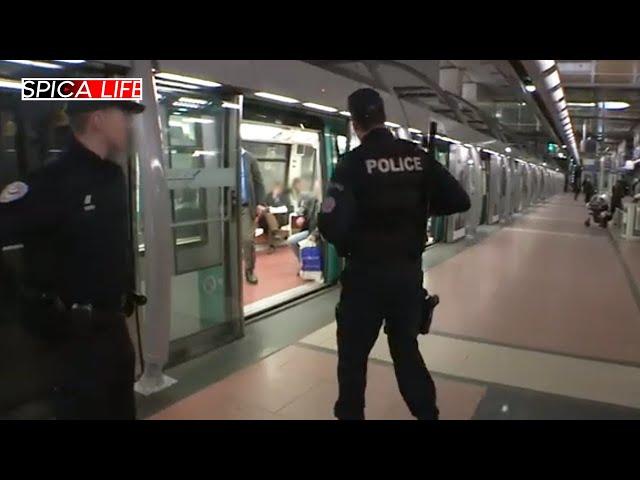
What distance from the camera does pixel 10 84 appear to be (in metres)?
2.65

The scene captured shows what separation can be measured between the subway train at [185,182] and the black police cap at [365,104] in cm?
135

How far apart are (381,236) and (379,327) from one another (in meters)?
0.42

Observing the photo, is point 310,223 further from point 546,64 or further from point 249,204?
point 546,64

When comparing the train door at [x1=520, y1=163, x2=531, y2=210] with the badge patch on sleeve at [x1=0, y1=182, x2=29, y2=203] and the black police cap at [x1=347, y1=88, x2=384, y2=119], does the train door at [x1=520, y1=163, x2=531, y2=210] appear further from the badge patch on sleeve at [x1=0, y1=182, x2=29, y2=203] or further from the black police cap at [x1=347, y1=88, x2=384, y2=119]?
the badge patch on sleeve at [x1=0, y1=182, x2=29, y2=203]

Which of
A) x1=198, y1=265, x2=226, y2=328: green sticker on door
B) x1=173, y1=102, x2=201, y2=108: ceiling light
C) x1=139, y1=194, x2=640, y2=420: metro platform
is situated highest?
x1=173, y1=102, x2=201, y2=108: ceiling light

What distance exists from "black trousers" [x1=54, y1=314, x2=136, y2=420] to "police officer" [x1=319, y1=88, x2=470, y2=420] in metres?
0.91

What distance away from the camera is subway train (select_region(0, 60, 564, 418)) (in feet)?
9.04

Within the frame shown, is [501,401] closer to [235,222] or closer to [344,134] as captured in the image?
[235,222]

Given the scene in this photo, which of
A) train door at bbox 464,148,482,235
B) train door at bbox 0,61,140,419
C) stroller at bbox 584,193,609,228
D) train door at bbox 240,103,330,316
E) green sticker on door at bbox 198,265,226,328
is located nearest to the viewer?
train door at bbox 0,61,140,419

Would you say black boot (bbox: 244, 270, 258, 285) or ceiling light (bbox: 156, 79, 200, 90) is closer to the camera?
ceiling light (bbox: 156, 79, 200, 90)

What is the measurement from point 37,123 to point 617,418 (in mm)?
3585

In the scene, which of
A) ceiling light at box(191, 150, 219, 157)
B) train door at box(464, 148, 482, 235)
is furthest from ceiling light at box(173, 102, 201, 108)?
train door at box(464, 148, 482, 235)

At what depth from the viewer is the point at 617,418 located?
9.52 feet
